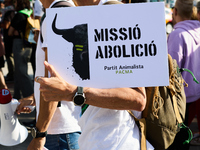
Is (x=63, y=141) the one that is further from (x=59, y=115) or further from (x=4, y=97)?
(x=4, y=97)

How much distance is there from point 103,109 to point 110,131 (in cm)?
12

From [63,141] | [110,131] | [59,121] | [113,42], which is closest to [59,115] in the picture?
[59,121]

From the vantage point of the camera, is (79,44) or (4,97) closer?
(79,44)

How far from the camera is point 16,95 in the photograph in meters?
5.96

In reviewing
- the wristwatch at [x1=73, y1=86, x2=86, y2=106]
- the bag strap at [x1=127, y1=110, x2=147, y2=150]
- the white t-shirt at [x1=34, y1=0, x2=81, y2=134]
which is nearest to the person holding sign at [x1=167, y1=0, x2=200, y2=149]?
the white t-shirt at [x1=34, y1=0, x2=81, y2=134]

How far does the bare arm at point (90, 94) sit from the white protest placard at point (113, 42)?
0.11 ft

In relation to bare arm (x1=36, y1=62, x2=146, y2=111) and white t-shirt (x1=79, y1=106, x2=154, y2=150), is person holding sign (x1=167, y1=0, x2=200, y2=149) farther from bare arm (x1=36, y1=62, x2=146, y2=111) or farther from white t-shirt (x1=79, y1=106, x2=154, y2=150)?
bare arm (x1=36, y1=62, x2=146, y2=111)

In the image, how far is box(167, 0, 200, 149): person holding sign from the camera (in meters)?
3.33

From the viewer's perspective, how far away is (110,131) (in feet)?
5.07

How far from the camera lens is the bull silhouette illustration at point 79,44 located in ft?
4.65

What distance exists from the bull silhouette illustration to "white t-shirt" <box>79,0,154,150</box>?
257 millimetres

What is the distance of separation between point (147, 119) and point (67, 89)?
21.2 inches

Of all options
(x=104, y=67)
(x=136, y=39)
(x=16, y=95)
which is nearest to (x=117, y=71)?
(x=104, y=67)

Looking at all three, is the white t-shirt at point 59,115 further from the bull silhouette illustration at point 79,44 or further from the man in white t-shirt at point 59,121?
the bull silhouette illustration at point 79,44
